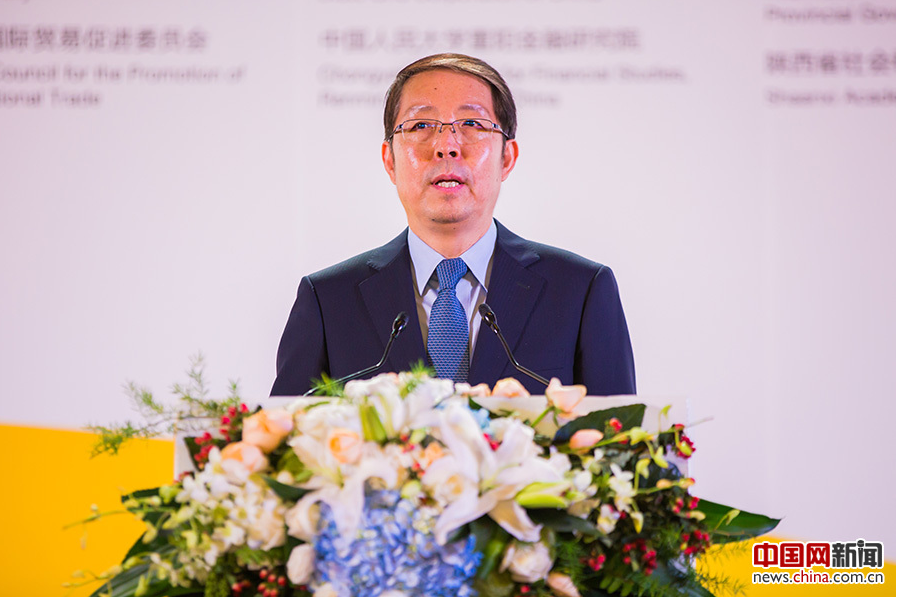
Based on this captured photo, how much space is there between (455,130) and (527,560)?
4.62 ft

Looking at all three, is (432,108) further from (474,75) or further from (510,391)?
(510,391)

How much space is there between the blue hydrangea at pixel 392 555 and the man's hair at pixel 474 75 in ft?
4.88

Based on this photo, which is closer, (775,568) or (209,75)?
(775,568)

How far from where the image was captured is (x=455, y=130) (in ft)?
7.12

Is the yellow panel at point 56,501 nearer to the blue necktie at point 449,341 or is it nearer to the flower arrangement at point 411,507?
the blue necktie at point 449,341

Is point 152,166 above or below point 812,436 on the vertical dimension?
above

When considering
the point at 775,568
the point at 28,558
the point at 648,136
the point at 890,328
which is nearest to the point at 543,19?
the point at 648,136

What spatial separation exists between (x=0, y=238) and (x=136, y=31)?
0.82 m

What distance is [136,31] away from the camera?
2951mm

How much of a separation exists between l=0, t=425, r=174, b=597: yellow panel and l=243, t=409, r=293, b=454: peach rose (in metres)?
2.07

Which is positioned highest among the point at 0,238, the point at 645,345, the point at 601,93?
the point at 601,93

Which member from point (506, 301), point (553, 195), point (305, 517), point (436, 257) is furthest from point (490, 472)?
point (553, 195)

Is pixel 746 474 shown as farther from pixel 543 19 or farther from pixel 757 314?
pixel 543 19

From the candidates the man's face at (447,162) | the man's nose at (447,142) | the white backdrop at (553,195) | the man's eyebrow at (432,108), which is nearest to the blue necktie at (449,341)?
the man's face at (447,162)
